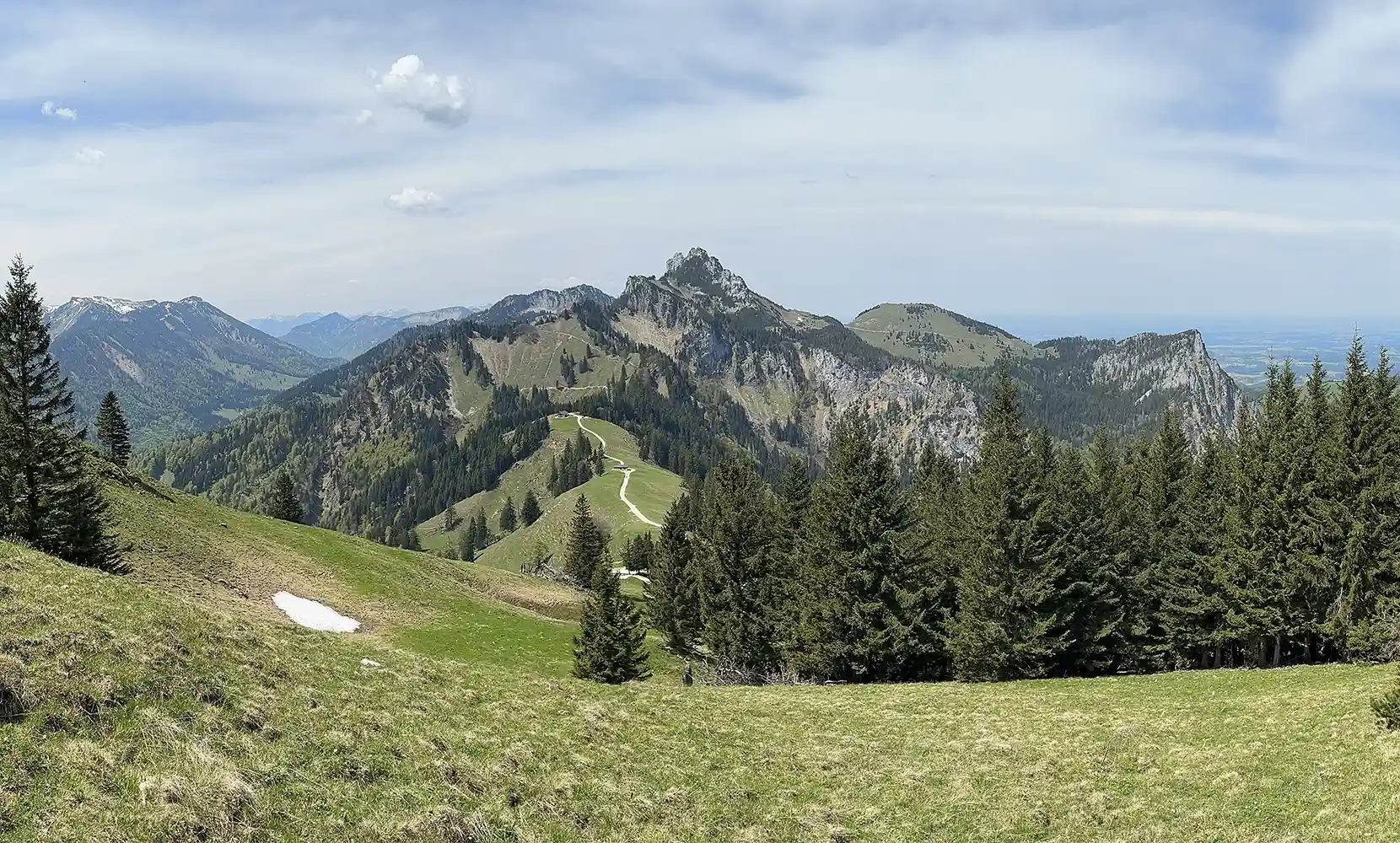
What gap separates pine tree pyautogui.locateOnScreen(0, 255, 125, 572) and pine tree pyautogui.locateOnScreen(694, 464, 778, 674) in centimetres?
3704

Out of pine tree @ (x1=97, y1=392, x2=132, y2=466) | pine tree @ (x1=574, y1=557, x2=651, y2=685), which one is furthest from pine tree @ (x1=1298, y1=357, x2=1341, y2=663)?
pine tree @ (x1=97, y1=392, x2=132, y2=466)

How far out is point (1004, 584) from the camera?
126 feet

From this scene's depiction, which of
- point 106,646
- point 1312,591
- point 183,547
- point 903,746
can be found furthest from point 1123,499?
point 183,547

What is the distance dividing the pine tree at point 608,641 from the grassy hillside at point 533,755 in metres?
15.7

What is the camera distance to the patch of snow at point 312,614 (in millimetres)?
49094

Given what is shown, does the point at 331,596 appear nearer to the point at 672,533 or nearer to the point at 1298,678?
the point at 672,533

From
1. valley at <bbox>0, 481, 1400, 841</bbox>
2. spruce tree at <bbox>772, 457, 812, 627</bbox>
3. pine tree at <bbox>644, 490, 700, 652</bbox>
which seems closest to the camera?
valley at <bbox>0, 481, 1400, 841</bbox>

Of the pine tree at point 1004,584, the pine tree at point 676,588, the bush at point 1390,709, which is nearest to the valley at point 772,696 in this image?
the pine tree at point 1004,584

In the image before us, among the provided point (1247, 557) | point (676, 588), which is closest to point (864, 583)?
point (1247, 557)

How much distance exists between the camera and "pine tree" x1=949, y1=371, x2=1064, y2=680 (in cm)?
3794

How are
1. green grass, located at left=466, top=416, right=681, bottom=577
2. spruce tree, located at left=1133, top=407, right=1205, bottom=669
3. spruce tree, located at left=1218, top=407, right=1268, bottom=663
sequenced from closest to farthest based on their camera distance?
spruce tree, located at left=1218, top=407, right=1268, bottom=663 < spruce tree, located at left=1133, top=407, right=1205, bottom=669 < green grass, located at left=466, top=416, right=681, bottom=577

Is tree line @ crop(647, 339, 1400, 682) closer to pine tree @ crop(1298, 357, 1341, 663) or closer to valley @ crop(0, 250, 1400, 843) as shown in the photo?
pine tree @ crop(1298, 357, 1341, 663)

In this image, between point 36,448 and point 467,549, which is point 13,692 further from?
point 467,549

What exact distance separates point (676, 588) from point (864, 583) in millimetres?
29522
